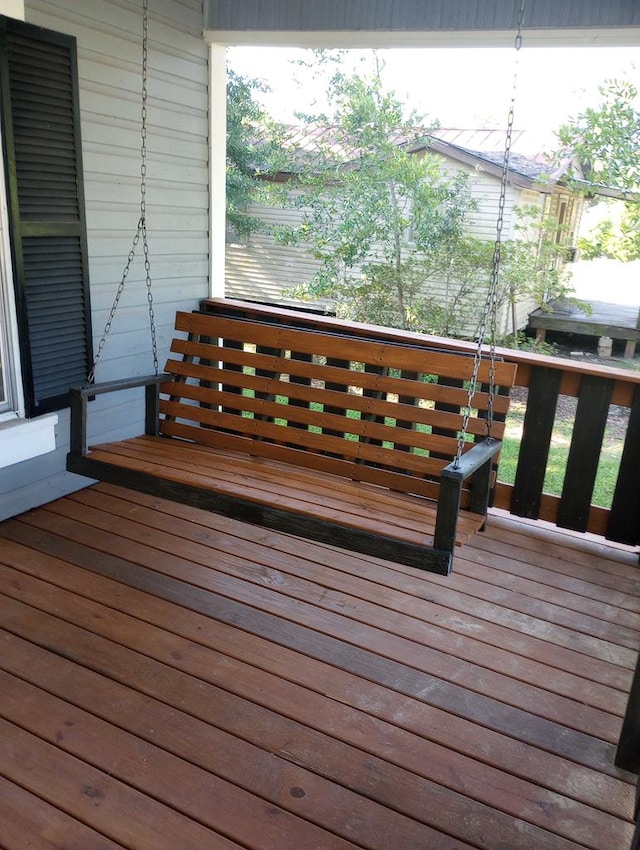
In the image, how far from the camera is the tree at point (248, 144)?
8.29 metres

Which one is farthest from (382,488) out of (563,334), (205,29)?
(563,334)

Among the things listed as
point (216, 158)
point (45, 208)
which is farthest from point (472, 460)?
point (216, 158)

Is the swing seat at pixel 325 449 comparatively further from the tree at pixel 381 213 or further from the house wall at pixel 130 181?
the tree at pixel 381 213

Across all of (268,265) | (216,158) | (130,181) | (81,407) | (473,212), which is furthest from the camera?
(268,265)

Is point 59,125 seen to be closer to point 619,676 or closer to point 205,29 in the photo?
point 205,29

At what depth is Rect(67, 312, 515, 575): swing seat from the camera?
2227 millimetres

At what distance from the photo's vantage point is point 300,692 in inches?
80.7

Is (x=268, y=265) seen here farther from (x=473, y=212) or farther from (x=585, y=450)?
(x=585, y=450)

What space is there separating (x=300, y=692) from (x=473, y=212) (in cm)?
663

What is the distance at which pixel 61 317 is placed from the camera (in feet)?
9.82

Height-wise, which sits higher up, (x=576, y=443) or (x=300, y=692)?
(x=576, y=443)

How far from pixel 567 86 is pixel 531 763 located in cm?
826

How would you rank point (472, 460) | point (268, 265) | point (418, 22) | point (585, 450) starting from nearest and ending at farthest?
point (472, 460), point (585, 450), point (418, 22), point (268, 265)

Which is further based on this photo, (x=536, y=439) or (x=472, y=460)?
(x=536, y=439)
